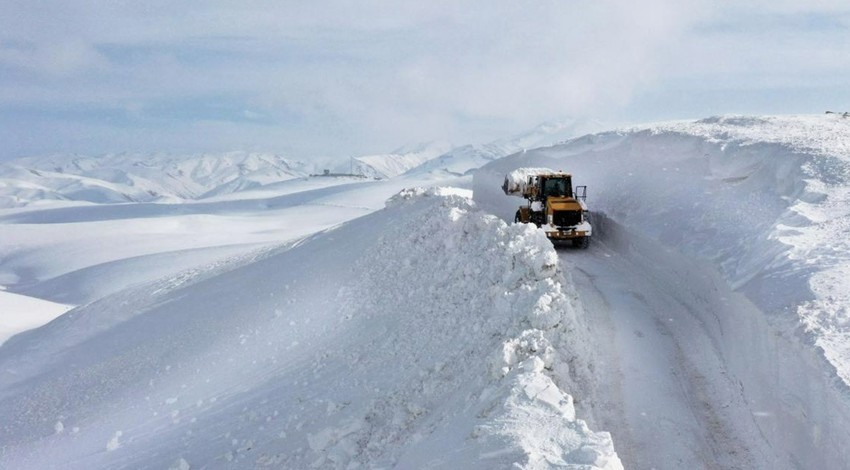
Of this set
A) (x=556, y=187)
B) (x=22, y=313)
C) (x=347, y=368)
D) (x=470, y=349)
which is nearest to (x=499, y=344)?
(x=470, y=349)

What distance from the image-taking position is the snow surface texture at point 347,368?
28.8ft

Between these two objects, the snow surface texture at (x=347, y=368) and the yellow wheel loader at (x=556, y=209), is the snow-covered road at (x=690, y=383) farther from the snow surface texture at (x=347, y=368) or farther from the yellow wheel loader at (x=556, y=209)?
the yellow wheel loader at (x=556, y=209)

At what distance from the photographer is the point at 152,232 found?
65562mm

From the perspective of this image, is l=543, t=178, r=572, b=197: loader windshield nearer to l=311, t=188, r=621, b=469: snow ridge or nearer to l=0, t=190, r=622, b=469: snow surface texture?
l=0, t=190, r=622, b=469: snow surface texture

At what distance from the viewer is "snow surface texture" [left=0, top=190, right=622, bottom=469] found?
877 centimetres

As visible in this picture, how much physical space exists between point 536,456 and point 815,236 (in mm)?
9214

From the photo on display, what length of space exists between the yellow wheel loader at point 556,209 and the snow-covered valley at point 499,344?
2.44 ft

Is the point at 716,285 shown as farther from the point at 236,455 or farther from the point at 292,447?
the point at 236,455

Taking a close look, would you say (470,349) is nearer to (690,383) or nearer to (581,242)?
(690,383)

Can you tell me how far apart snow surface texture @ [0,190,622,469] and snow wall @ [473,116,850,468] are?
10.00 ft

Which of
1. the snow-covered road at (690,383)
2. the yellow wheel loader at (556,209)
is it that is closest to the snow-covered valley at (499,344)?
the snow-covered road at (690,383)

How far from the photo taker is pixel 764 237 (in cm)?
1380

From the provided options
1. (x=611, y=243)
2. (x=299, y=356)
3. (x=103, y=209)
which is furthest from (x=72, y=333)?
(x=103, y=209)

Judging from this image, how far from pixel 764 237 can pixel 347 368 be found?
952 centimetres
